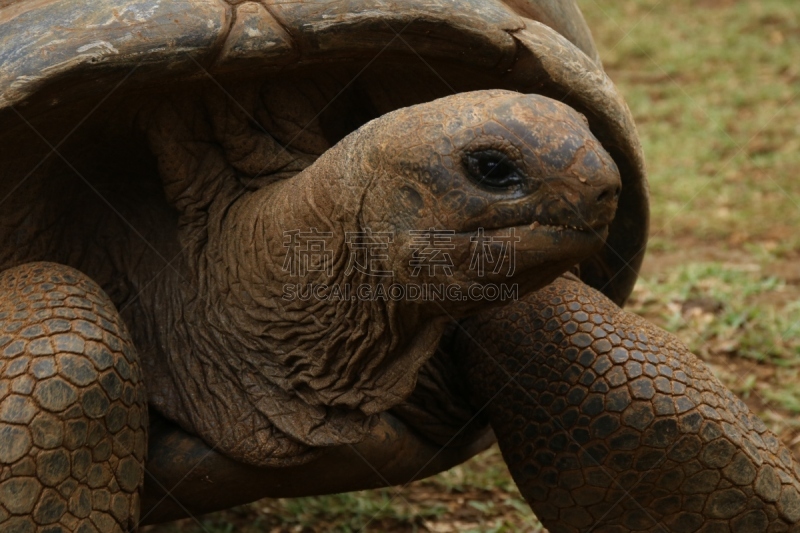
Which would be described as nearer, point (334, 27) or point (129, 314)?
point (334, 27)

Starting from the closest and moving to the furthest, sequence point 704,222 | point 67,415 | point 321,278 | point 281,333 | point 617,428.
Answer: point 67,415 < point 321,278 < point 281,333 < point 617,428 < point 704,222

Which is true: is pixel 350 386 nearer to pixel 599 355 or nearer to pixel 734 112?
pixel 599 355

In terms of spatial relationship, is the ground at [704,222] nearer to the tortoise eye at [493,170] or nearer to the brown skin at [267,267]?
the brown skin at [267,267]

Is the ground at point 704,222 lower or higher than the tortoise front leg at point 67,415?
lower

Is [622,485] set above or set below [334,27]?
below

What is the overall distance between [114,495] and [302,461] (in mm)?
461

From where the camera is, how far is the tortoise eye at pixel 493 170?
1716 millimetres

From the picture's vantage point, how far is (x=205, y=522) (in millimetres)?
3607

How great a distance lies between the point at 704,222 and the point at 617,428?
3463 mm

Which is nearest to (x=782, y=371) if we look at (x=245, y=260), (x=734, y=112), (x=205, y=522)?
(x=205, y=522)

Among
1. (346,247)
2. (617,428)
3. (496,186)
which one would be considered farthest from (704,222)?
(496,186)

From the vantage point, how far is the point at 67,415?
1.96 metres

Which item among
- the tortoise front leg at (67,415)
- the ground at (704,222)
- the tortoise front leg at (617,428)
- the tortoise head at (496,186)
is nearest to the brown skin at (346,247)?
the tortoise head at (496,186)

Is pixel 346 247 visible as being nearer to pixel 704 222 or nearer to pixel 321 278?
pixel 321 278
